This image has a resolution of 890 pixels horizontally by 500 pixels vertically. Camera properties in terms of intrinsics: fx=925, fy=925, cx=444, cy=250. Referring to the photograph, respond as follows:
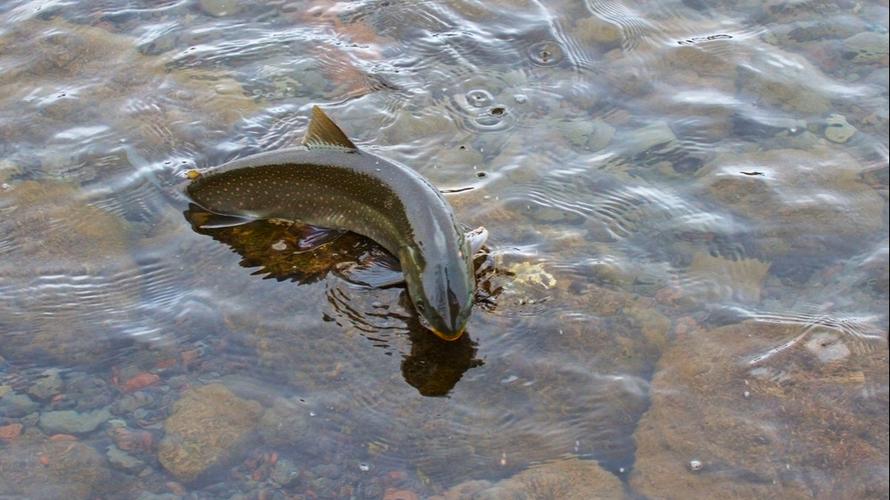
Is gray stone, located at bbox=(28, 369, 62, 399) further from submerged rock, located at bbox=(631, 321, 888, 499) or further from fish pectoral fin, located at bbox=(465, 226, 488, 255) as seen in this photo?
submerged rock, located at bbox=(631, 321, 888, 499)

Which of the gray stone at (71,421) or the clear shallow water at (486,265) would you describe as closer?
the clear shallow water at (486,265)

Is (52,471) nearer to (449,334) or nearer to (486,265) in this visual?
(449,334)

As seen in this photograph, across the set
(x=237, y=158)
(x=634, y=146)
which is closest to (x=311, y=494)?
(x=237, y=158)

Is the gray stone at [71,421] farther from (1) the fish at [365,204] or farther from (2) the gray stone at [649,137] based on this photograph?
(2) the gray stone at [649,137]

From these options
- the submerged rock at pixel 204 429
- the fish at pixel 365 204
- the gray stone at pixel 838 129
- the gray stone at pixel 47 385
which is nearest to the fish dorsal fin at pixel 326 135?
the fish at pixel 365 204

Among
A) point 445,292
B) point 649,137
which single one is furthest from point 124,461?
point 649,137

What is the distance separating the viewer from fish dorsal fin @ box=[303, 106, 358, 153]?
5703 millimetres

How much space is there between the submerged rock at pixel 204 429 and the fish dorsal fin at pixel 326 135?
5.44 ft

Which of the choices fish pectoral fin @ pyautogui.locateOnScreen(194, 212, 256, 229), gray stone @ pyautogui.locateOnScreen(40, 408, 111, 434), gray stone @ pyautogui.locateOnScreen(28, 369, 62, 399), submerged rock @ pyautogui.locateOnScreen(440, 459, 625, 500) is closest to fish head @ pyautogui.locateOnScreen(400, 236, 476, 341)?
submerged rock @ pyautogui.locateOnScreen(440, 459, 625, 500)

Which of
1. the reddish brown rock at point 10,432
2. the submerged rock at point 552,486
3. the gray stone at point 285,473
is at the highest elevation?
the reddish brown rock at point 10,432

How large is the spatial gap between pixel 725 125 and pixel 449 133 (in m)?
1.99

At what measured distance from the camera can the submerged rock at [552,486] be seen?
4.48 metres

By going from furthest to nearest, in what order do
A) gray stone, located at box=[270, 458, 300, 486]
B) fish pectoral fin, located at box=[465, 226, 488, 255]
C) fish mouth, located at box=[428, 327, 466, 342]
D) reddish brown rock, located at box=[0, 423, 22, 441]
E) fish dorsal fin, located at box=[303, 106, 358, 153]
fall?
fish dorsal fin, located at box=[303, 106, 358, 153]
fish pectoral fin, located at box=[465, 226, 488, 255]
fish mouth, located at box=[428, 327, 466, 342]
reddish brown rock, located at box=[0, 423, 22, 441]
gray stone, located at box=[270, 458, 300, 486]

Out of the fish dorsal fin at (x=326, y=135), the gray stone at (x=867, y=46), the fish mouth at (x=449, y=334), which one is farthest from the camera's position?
the gray stone at (x=867, y=46)
